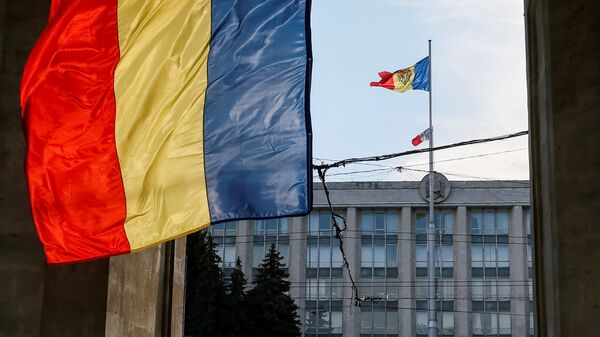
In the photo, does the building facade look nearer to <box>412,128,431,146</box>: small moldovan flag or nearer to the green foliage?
the green foliage

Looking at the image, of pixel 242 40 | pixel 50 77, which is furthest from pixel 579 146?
pixel 50 77

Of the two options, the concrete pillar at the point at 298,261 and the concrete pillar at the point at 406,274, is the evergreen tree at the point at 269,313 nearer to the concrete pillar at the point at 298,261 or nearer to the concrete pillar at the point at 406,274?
the concrete pillar at the point at 298,261

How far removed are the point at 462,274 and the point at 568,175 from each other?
Result: 57.4 m

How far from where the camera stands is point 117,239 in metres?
9.59

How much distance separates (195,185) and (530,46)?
14.3 feet

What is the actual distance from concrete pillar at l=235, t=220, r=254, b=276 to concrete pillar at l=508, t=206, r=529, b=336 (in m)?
16.8

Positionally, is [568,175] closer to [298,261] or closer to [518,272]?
[518,272]

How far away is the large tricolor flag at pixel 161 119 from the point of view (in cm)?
922

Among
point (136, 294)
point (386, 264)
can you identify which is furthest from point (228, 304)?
point (136, 294)

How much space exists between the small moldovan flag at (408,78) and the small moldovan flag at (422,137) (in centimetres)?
263

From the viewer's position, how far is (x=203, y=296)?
5212 centimetres

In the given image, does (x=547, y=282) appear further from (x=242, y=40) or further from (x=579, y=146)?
(x=242, y=40)

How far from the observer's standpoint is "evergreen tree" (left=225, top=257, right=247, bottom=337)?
52.0 metres

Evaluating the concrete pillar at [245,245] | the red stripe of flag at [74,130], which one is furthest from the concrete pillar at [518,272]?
the red stripe of flag at [74,130]
